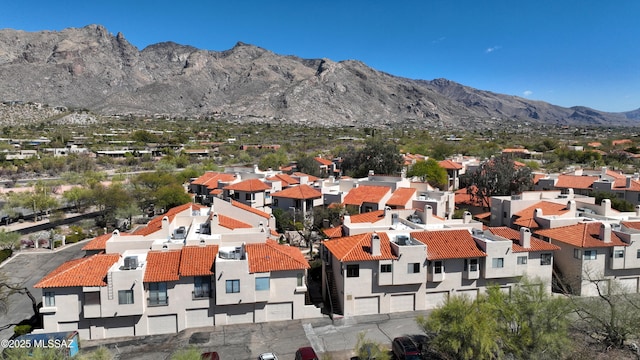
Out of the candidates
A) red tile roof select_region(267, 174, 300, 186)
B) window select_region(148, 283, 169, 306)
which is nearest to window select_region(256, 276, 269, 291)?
window select_region(148, 283, 169, 306)

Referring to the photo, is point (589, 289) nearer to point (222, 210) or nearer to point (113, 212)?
point (222, 210)

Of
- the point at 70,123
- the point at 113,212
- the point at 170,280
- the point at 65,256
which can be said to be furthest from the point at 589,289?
the point at 70,123

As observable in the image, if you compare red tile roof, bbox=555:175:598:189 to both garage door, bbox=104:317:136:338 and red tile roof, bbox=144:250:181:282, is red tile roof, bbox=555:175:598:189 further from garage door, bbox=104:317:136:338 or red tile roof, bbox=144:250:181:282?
garage door, bbox=104:317:136:338

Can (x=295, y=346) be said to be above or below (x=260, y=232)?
below

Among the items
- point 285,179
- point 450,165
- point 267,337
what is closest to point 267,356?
point 267,337

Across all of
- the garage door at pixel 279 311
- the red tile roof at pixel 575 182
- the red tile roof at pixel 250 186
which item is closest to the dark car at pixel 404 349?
the garage door at pixel 279 311
